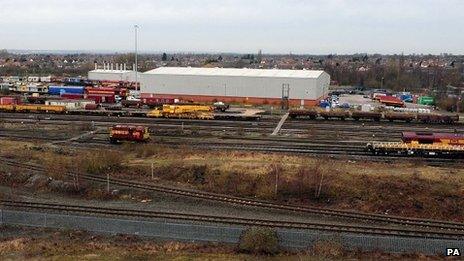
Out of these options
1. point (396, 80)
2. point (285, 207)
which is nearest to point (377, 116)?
point (285, 207)

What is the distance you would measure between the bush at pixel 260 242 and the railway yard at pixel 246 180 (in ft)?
8.29

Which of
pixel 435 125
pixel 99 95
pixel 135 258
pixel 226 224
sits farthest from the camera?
pixel 99 95

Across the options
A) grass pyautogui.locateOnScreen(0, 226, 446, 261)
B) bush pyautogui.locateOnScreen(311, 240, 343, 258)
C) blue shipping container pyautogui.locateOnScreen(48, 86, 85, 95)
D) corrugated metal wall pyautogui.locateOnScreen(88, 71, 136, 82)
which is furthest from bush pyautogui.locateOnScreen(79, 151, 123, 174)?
corrugated metal wall pyautogui.locateOnScreen(88, 71, 136, 82)

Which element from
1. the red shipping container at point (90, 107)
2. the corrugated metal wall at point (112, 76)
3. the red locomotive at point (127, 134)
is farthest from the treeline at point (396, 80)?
the red locomotive at point (127, 134)

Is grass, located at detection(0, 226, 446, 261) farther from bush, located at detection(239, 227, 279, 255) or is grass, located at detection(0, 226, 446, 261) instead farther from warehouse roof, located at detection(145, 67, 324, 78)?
warehouse roof, located at detection(145, 67, 324, 78)

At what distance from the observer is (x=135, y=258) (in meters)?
20.7

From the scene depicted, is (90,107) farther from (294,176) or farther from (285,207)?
(285,207)

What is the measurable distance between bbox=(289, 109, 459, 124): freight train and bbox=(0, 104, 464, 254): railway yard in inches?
300

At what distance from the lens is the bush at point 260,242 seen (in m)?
21.2

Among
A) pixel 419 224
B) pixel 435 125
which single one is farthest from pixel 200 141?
pixel 435 125

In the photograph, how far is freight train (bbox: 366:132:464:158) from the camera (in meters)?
37.4

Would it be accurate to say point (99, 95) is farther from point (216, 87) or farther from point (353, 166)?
point (353, 166)

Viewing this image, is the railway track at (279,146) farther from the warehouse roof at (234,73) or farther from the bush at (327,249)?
the warehouse roof at (234,73)

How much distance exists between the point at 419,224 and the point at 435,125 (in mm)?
31519
